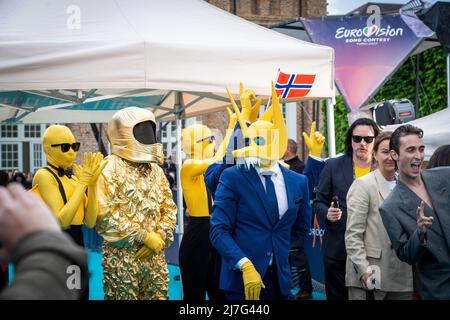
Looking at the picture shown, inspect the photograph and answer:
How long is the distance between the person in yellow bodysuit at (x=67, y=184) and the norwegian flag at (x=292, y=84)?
1729 millimetres

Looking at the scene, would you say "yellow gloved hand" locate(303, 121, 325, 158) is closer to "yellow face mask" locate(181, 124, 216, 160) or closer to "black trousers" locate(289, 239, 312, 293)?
"yellow face mask" locate(181, 124, 216, 160)

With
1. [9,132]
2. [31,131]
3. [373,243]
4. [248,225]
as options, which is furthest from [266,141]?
[9,132]

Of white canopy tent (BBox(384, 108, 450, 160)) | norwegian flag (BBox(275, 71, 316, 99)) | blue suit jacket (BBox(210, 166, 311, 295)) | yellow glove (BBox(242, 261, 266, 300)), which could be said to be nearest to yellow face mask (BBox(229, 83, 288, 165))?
blue suit jacket (BBox(210, 166, 311, 295))

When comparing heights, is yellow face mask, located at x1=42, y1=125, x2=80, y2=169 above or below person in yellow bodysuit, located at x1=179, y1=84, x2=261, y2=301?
above

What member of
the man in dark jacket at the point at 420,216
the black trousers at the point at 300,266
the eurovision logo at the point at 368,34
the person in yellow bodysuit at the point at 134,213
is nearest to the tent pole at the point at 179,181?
the black trousers at the point at 300,266

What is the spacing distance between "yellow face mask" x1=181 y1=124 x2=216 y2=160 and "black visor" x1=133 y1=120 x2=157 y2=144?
1.43m

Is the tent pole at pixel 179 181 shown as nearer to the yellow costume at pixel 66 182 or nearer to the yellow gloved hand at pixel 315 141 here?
the yellow costume at pixel 66 182

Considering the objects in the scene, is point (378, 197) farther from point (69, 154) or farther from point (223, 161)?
point (69, 154)

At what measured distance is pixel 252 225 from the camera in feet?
13.3

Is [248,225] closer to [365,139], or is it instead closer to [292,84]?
[365,139]

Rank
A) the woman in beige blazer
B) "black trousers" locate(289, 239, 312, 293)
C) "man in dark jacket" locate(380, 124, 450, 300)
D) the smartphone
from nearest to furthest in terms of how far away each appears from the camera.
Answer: "man in dark jacket" locate(380, 124, 450, 300) < the woman in beige blazer < the smartphone < "black trousers" locate(289, 239, 312, 293)

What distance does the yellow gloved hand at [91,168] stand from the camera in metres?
4.32

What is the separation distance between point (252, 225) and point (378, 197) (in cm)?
94

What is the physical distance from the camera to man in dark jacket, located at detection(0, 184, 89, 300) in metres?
1.13
